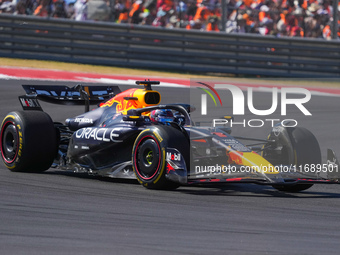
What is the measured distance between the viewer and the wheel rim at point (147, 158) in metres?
6.87

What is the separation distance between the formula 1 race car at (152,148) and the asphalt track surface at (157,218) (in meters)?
0.19

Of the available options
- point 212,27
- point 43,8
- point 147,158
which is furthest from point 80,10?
point 147,158

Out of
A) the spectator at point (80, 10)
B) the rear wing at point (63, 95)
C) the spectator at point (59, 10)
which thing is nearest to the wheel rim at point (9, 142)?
the rear wing at point (63, 95)

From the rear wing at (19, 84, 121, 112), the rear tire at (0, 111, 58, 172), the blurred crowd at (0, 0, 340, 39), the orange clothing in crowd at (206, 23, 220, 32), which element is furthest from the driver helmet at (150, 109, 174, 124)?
the orange clothing in crowd at (206, 23, 220, 32)

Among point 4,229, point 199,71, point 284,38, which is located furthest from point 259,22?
point 4,229

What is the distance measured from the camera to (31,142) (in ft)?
26.1

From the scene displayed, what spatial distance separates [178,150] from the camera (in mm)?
6754

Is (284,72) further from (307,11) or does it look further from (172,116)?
(172,116)

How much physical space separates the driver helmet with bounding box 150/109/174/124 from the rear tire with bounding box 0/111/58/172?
1268mm

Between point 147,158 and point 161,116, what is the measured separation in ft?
2.23

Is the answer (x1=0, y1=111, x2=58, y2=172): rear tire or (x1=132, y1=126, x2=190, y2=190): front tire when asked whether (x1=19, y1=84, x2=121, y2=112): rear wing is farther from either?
(x1=132, y1=126, x2=190, y2=190): front tire

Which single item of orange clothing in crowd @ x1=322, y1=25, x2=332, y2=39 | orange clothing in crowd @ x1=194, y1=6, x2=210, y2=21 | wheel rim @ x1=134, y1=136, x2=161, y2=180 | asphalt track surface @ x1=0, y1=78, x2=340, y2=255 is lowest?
asphalt track surface @ x1=0, y1=78, x2=340, y2=255

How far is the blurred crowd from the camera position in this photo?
55.7 ft

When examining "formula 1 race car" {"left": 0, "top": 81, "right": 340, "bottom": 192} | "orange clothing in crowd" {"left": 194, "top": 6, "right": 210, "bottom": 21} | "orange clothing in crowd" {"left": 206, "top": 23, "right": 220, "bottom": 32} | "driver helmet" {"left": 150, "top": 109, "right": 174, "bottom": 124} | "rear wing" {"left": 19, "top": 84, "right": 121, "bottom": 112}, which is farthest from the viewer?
"orange clothing in crowd" {"left": 206, "top": 23, "right": 220, "bottom": 32}
